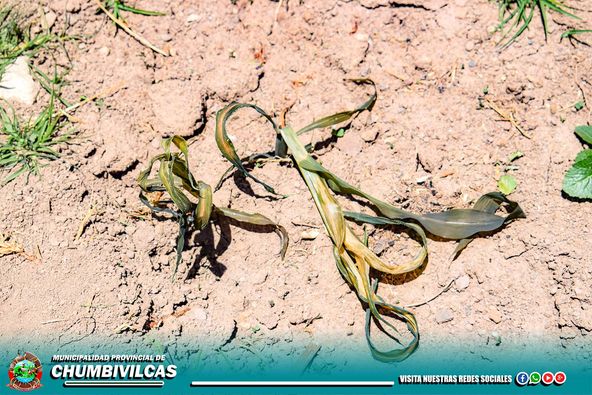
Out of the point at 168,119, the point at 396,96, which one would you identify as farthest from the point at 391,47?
the point at 168,119

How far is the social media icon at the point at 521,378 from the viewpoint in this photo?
2.78 meters

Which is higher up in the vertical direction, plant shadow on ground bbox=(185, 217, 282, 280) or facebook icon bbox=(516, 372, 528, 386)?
plant shadow on ground bbox=(185, 217, 282, 280)

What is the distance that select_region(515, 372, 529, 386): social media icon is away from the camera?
9.12 feet

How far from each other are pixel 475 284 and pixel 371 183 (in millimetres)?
541

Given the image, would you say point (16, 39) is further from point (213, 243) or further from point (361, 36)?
point (361, 36)

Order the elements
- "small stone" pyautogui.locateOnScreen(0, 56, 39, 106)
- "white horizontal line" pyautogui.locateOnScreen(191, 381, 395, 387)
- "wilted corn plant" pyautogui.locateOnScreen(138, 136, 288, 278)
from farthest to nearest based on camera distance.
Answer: "small stone" pyautogui.locateOnScreen(0, 56, 39, 106)
"white horizontal line" pyautogui.locateOnScreen(191, 381, 395, 387)
"wilted corn plant" pyautogui.locateOnScreen(138, 136, 288, 278)

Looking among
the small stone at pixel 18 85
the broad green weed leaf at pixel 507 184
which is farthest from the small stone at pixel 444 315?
the small stone at pixel 18 85

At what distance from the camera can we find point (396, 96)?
2.98 m

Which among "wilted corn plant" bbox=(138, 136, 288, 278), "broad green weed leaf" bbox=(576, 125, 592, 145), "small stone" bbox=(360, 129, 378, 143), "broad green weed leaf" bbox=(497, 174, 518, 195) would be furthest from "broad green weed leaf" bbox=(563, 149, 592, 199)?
"wilted corn plant" bbox=(138, 136, 288, 278)

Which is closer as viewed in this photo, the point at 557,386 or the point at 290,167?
the point at 557,386

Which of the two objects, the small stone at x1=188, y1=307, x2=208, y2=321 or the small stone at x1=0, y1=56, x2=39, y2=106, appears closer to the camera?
the small stone at x1=188, y1=307, x2=208, y2=321

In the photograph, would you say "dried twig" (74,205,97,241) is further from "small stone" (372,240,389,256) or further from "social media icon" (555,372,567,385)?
"social media icon" (555,372,567,385)

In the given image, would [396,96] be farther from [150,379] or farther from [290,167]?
[150,379]

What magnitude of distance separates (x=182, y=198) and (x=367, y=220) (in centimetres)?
69
